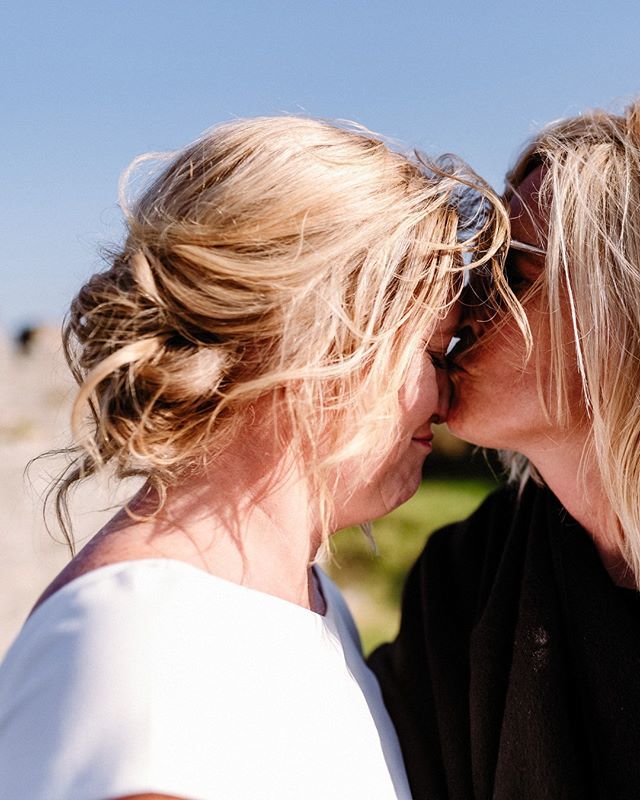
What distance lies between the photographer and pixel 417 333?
1.52 m

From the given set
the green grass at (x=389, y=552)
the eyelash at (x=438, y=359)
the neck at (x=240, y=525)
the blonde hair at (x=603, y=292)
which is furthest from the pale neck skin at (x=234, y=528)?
the green grass at (x=389, y=552)

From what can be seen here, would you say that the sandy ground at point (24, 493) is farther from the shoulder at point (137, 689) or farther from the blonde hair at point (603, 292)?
the blonde hair at point (603, 292)

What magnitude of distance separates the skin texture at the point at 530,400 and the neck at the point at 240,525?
1.63ft

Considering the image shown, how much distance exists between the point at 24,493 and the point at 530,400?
11.4 feet

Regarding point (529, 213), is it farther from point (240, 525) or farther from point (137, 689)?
point (137, 689)

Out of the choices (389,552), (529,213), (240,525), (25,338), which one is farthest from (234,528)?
(25,338)

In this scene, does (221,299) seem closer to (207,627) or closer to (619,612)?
(207,627)

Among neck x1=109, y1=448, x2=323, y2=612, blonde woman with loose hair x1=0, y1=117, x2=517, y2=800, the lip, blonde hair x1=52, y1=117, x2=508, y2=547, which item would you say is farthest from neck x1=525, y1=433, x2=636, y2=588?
neck x1=109, y1=448, x2=323, y2=612

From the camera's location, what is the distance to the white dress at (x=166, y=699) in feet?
3.42

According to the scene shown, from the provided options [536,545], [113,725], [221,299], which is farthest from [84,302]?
[536,545]

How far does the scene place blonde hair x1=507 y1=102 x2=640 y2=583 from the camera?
1554 millimetres

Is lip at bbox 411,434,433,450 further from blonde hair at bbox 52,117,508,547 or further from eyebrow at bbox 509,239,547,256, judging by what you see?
eyebrow at bbox 509,239,547,256

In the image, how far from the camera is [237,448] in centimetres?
146

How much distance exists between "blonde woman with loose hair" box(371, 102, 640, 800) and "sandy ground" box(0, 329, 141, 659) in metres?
1.11
